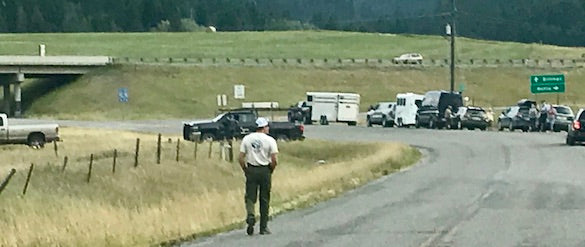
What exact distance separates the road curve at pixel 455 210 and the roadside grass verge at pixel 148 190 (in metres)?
0.91

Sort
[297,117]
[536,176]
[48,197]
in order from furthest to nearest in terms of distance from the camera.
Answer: [297,117], [536,176], [48,197]

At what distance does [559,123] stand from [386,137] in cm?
1013

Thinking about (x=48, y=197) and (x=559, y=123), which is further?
(x=559, y=123)

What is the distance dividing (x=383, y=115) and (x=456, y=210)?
48438 mm

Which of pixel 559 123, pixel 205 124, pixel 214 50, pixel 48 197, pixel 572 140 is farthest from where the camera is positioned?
pixel 214 50

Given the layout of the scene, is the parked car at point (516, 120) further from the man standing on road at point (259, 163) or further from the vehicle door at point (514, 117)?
the man standing on road at point (259, 163)

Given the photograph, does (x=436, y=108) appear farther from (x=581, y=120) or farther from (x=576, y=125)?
(x=581, y=120)

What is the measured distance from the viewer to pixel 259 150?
16.6 m

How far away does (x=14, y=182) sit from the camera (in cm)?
2620

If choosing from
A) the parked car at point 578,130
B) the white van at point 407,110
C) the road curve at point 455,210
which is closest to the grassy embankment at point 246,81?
the white van at point 407,110

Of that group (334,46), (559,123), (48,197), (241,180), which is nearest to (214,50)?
(334,46)

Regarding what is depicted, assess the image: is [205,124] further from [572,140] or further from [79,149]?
[572,140]

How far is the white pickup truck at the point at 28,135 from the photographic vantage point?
50531mm

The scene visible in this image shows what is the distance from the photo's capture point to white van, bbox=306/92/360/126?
7225 cm
